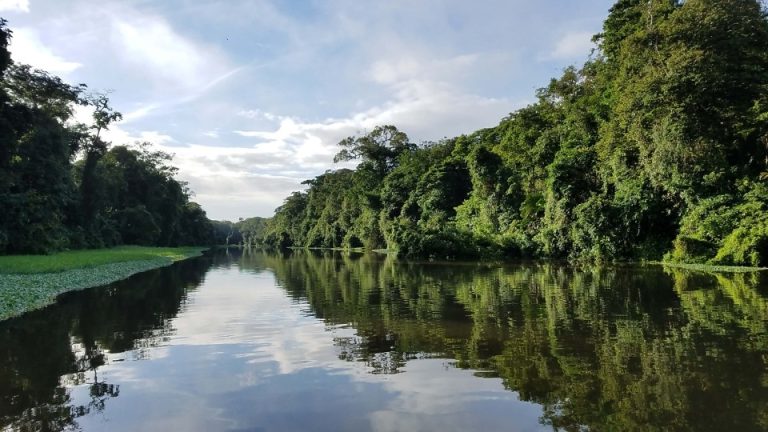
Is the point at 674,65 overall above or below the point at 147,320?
above

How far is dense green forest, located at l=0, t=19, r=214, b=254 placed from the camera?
38406 millimetres

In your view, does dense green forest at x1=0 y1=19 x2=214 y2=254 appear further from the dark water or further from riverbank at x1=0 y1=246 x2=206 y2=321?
the dark water

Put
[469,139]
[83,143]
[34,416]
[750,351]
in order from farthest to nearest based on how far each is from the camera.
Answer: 1. [469,139]
2. [83,143]
3. [750,351]
4. [34,416]

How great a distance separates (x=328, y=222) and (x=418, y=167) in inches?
1374

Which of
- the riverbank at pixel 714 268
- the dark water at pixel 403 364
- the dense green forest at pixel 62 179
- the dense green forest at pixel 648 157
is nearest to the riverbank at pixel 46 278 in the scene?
the dark water at pixel 403 364

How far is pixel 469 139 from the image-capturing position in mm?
73750

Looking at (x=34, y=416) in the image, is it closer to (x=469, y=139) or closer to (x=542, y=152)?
(x=542, y=152)

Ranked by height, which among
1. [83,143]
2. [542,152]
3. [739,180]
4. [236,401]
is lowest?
[236,401]

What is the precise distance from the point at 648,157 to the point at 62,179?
5034cm

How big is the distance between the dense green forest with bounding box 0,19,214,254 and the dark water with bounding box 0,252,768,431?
88.2 feet

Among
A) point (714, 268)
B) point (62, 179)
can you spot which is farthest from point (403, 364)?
point (62, 179)

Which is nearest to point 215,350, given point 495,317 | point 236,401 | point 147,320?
point 236,401

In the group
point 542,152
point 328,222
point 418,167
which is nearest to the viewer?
point 542,152

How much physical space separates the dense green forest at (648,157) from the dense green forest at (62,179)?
1192 inches
